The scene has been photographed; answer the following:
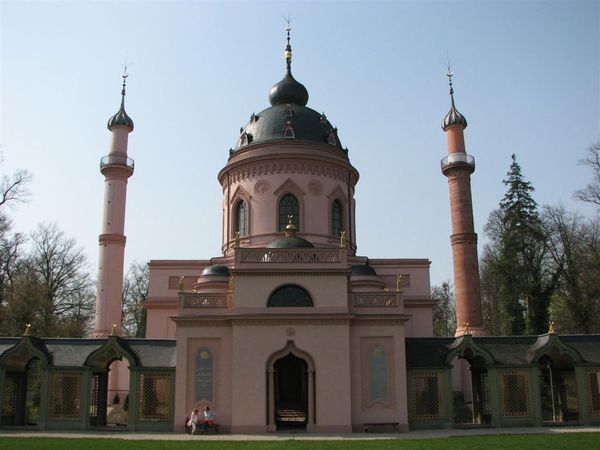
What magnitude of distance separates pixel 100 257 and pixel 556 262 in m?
25.9

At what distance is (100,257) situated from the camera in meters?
31.3

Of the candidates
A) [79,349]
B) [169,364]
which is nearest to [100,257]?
[79,349]

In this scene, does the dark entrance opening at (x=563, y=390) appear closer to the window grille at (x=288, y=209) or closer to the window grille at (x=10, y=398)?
the window grille at (x=288, y=209)

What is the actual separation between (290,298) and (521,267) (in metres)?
19.8

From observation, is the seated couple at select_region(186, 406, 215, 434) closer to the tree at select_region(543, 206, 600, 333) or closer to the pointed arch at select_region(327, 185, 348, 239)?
the pointed arch at select_region(327, 185, 348, 239)

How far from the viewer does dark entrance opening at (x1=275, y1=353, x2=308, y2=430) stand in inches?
893

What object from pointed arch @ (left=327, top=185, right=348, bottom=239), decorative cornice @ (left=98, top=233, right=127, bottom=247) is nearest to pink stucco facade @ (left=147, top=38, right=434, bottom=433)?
pointed arch @ (left=327, top=185, right=348, bottom=239)

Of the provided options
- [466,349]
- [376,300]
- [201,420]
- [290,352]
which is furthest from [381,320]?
[201,420]

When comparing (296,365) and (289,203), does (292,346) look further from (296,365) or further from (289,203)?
(289,203)

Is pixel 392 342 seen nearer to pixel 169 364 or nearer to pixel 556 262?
pixel 169 364

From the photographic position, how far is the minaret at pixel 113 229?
1201 inches

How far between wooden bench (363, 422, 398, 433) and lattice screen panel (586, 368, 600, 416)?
7.20 m

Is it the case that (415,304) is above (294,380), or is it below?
above

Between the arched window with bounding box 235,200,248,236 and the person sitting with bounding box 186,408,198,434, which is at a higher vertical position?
the arched window with bounding box 235,200,248,236
